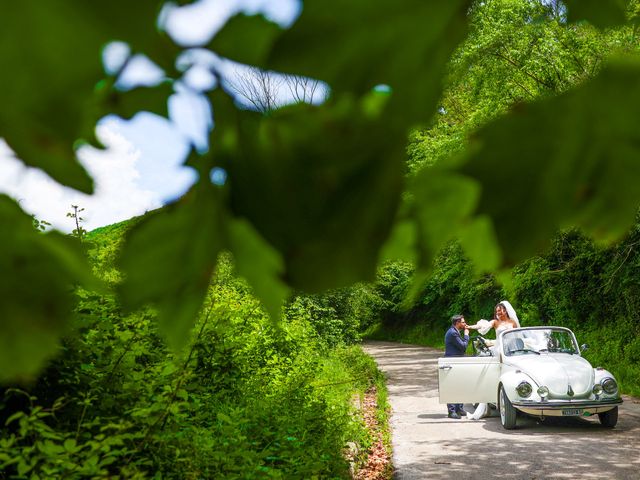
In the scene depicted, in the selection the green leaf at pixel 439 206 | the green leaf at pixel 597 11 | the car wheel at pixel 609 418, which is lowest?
the green leaf at pixel 439 206

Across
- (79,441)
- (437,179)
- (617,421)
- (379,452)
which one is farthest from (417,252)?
(617,421)

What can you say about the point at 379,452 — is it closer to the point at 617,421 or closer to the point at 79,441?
the point at 617,421

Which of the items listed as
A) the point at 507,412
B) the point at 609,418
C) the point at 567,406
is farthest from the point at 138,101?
the point at 609,418

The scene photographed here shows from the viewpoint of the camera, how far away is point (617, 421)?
28.2 feet

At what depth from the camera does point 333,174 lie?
0.44m

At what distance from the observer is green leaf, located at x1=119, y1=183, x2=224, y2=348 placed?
0.46m

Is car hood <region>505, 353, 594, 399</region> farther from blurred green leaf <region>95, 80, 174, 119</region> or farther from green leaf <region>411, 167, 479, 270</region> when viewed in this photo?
blurred green leaf <region>95, 80, 174, 119</region>

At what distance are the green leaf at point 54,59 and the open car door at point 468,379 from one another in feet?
25.6

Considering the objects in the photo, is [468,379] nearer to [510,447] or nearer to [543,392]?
[543,392]

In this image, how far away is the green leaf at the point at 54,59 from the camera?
334mm

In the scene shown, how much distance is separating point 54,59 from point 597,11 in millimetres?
416

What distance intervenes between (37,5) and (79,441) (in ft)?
11.0

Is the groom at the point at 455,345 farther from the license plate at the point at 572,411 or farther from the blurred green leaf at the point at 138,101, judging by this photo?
the blurred green leaf at the point at 138,101

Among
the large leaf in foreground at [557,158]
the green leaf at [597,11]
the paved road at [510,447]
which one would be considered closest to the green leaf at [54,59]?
the large leaf in foreground at [557,158]
